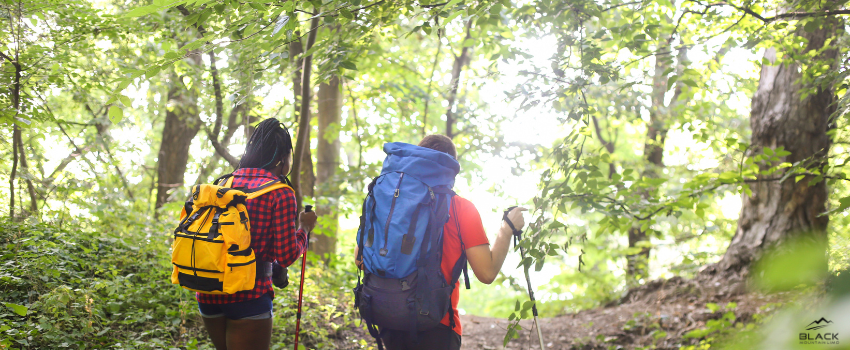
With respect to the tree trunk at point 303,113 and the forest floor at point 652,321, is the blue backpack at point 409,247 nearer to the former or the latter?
the tree trunk at point 303,113

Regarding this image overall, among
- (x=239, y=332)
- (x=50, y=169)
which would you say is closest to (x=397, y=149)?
(x=239, y=332)

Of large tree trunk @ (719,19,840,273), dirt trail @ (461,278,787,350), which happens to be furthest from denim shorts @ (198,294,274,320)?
large tree trunk @ (719,19,840,273)

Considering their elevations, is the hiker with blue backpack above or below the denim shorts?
above

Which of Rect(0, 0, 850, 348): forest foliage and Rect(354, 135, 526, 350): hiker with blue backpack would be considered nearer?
Rect(354, 135, 526, 350): hiker with blue backpack

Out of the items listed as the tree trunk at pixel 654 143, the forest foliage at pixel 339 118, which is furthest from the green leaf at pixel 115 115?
the tree trunk at pixel 654 143

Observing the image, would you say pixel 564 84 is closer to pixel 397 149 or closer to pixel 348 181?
pixel 397 149

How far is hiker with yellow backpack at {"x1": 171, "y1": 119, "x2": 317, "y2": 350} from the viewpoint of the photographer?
7.34 feet

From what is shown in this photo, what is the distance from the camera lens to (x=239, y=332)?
240cm

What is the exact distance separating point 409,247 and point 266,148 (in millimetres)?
1063

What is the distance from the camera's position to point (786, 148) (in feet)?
17.0

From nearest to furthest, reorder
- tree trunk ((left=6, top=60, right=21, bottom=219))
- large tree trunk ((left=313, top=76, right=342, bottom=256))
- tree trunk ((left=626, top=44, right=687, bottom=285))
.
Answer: tree trunk ((left=6, top=60, right=21, bottom=219)) → tree trunk ((left=626, top=44, right=687, bottom=285)) → large tree trunk ((left=313, top=76, right=342, bottom=256))

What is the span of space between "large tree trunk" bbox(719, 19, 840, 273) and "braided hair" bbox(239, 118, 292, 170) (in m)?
4.88

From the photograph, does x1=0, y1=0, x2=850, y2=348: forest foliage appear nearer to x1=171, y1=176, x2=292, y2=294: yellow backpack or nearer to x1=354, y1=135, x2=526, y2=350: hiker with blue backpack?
x1=354, y1=135, x2=526, y2=350: hiker with blue backpack

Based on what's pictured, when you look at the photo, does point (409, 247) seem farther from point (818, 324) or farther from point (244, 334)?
point (818, 324)
